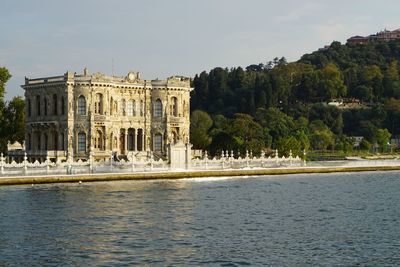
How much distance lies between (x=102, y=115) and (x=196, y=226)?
4485 cm

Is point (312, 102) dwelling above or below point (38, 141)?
above

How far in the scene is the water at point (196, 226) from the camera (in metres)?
27.7

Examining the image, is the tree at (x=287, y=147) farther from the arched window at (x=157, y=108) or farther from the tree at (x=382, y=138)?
the tree at (x=382, y=138)

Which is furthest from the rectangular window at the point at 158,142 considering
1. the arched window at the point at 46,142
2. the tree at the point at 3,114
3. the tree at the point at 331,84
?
the tree at the point at 331,84

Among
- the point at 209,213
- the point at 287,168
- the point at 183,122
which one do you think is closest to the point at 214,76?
the point at 183,122

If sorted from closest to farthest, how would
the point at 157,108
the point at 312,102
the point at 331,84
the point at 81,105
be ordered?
1. the point at 81,105
2. the point at 157,108
3. the point at 331,84
4. the point at 312,102

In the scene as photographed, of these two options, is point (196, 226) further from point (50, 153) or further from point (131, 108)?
point (131, 108)

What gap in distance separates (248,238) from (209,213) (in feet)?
26.6

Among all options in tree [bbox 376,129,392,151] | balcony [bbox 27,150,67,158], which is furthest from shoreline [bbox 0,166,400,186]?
tree [bbox 376,129,392,151]

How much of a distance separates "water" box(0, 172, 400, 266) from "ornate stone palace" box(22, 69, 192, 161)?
21.8 m

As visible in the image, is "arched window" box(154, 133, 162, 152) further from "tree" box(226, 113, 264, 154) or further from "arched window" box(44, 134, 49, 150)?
"arched window" box(44, 134, 49, 150)

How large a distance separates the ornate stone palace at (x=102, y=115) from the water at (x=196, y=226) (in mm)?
21826

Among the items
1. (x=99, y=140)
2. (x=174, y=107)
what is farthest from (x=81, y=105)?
(x=174, y=107)

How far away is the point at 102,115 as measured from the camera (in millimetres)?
78250
